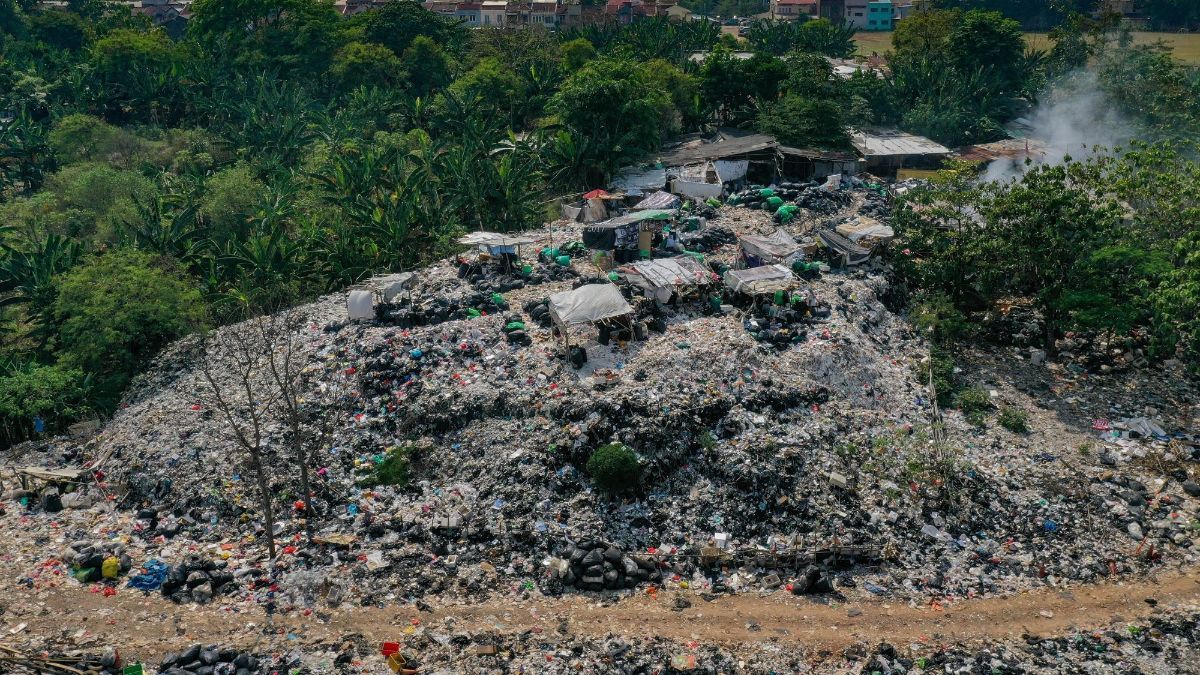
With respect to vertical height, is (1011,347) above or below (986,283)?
below

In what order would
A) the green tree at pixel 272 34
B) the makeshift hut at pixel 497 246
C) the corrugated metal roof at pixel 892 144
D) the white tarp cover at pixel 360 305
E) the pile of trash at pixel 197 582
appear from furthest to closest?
the green tree at pixel 272 34 < the corrugated metal roof at pixel 892 144 < the makeshift hut at pixel 497 246 < the white tarp cover at pixel 360 305 < the pile of trash at pixel 197 582

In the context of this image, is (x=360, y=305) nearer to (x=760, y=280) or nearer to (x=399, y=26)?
(x=760, y=280)

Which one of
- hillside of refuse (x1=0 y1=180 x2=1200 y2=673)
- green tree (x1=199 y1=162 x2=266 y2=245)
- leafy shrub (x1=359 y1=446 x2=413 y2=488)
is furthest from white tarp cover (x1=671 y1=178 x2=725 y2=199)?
leafy shrub (x1=359 y1=446 x2=413 y2=488)

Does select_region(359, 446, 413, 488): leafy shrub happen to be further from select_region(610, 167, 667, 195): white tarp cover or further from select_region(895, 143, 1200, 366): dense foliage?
select_region(610, 167, 667, 195): white tarp cover

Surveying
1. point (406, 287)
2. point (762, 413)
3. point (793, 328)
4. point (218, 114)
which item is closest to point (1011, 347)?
point (793, 328)

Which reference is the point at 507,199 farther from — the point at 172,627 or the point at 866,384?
the point at 172,627

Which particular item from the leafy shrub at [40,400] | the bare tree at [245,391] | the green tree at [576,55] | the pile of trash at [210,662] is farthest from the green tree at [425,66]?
the pile of trash at [210,662]

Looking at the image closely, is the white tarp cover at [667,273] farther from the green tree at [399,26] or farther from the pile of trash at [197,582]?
the green tree at [399,26]
